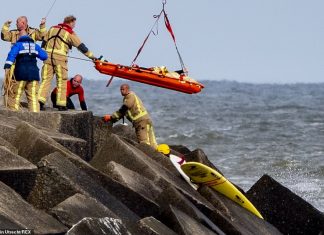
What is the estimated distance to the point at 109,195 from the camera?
11.3 meters

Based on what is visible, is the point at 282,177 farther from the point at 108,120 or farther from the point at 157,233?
the point at 157,233

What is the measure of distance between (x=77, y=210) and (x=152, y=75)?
780cm

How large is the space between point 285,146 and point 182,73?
11.6 m

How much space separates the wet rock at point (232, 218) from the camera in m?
12.3

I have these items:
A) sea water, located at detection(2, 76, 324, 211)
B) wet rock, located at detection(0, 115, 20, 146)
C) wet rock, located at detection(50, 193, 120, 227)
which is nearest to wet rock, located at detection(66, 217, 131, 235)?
wet rock, located at detection(50, 193, 120, 227)

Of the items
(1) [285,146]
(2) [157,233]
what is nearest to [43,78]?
(2) [157,233]

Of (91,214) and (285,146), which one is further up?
(91,214)

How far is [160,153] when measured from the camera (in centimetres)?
1419

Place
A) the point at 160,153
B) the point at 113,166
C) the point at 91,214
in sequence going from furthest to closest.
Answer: the point at 160,153, the point at 113,166, the point at 91,214

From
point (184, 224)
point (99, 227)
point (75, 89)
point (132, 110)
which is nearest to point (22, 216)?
point (99, 227)

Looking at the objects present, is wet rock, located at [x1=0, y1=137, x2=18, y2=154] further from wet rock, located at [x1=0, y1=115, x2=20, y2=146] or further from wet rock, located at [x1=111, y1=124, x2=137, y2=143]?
wet rock, located at [x1=111, y1=124, x2=137, y2=143]

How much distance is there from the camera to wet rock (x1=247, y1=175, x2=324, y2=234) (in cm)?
1413

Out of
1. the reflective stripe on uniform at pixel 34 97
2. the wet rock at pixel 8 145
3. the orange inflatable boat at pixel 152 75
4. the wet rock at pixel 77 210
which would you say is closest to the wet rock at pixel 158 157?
the reflective stripe on uniform at pixel 34 97

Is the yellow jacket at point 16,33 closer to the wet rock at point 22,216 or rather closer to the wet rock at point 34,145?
the wet rock at point 34,145
